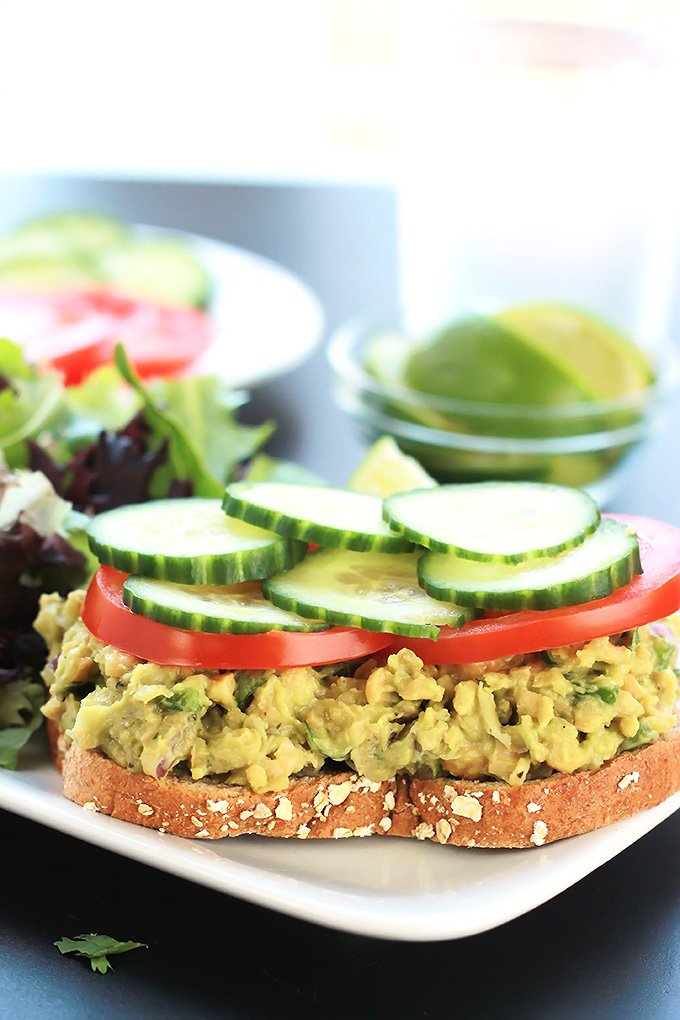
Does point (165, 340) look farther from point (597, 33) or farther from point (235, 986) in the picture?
point (235, 986)

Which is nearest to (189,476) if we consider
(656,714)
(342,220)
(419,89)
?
(656,714)

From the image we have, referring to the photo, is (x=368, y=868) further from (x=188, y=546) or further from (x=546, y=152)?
(x=546, y=152)

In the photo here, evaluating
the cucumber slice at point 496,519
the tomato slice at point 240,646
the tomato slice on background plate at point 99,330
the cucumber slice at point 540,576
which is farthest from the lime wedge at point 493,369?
the tomato slice at point 240,646

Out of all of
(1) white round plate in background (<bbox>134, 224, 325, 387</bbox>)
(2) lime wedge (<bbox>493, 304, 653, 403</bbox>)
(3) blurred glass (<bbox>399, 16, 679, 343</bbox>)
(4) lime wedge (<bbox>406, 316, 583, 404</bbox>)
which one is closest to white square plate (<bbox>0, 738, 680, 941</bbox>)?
(4) lime wedge (<bbox>406, 316, 583, 404</bbox>)

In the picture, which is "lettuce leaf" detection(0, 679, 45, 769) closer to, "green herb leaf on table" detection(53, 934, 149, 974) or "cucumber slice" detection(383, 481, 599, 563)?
"green herb leaf on table" detection(53, 934, 149, 974)

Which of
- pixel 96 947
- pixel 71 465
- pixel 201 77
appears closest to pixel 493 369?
pixel 71 465

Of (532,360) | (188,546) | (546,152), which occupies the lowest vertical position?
(532,360)

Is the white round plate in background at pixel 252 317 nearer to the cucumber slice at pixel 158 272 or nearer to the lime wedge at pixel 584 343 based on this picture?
the cucumber slice at pixel 158 272
